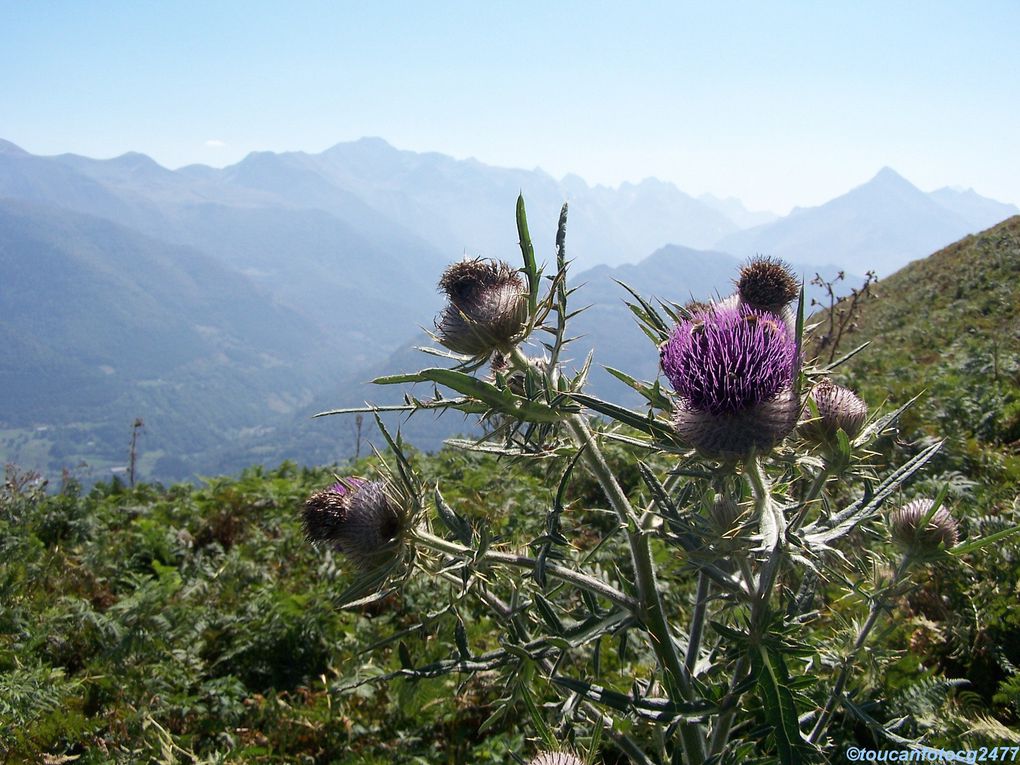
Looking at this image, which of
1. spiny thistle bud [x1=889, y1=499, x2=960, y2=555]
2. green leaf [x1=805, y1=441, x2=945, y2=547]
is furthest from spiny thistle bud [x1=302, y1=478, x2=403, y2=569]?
spiny thistle bud [x1=889, y1=499, x2=960, y2=555]

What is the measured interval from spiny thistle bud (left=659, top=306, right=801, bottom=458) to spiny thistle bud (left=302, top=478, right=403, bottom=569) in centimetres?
127

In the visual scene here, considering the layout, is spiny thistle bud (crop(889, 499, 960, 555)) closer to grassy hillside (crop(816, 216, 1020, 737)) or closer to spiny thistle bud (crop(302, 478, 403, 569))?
grassy hillside (crop(816, 216, 1020, 737))

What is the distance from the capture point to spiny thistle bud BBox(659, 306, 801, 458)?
82.8 inches

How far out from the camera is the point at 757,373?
7.34 feet

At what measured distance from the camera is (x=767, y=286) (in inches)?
123

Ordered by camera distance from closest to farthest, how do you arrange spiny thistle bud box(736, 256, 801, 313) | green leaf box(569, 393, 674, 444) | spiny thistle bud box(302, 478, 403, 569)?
green leaf box(569, 393, 674, 444), spiny thistle bud box(302, 478, 403, 569), spiny thistle bud box(736, 256, 801, 313)

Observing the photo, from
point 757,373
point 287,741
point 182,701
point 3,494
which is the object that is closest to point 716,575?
point 757,373

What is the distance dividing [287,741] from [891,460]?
5896mm

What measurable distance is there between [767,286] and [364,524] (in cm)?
226

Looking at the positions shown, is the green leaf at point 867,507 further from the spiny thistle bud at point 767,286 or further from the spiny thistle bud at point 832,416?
the spiny thistle bud at point 767,286

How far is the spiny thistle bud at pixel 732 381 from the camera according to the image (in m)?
2.10

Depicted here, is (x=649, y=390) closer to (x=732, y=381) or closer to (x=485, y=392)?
(x=732, y=381)

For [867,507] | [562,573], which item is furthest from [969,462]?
[562,573]

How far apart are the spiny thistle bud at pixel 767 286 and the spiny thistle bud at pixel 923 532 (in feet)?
3.84
